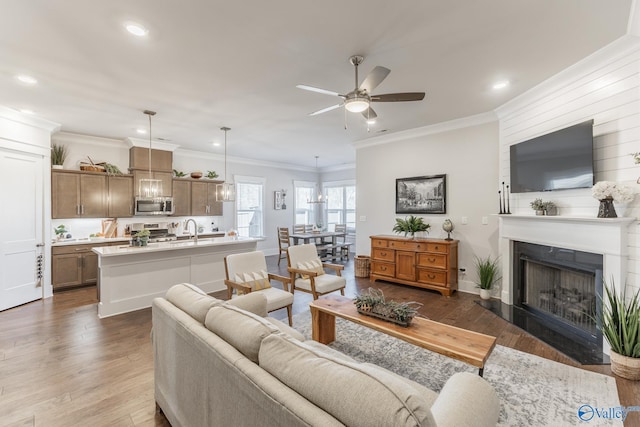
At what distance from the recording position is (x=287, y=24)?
235cm

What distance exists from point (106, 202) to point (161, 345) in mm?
5053

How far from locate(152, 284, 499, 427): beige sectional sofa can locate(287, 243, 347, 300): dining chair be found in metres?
1.96

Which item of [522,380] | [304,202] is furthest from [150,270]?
[304,202]

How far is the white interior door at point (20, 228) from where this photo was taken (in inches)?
166

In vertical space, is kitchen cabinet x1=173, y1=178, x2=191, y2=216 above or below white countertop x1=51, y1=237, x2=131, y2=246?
above

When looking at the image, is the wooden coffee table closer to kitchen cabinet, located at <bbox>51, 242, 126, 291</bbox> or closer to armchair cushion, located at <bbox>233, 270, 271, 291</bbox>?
armchair cushion, located at <bbox>233, 270, 271, 291</bbox>

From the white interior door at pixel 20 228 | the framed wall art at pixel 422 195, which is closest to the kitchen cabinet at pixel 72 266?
the white interior door at pixel 20 228

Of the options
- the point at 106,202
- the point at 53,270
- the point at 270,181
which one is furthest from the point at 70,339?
the point at 270,181

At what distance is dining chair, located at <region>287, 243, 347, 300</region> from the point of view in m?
3.73

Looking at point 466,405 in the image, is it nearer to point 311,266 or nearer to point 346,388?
point 346,388

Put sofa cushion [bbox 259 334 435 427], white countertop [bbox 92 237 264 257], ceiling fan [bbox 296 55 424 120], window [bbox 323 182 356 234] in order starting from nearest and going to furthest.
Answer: sofa cushion [bbox 259 334 435 427], ceiling fan [bbox 296 55 424 120], white countertop [bbox 92 237 264 257], window [bbox 323 182 356 234]

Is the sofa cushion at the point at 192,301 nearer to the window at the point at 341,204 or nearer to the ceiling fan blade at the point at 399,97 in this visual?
the ceiling fan blade at the point at 399,97

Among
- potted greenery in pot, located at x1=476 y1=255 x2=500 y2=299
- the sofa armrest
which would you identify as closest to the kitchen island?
potted greenery in pot, located at x1=476 y1=255 x2=500 y2=299

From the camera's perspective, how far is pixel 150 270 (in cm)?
434
